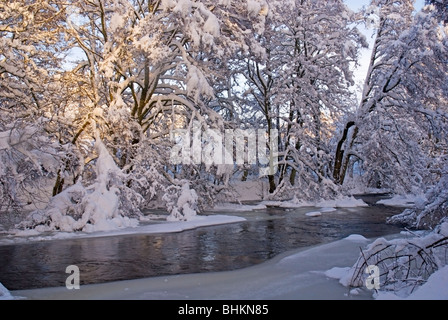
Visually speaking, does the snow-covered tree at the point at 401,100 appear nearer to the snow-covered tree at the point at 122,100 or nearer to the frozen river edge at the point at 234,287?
the snow-covered tree at the point at 122,100

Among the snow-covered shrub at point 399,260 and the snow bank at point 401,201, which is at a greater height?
the snow-covered shrub at point 399,260

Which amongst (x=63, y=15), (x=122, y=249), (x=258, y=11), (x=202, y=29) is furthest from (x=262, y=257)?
(x=63, y=15)

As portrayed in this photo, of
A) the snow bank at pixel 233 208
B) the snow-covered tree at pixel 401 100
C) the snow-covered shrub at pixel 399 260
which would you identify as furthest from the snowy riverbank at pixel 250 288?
the snow-covered tree at pixel 401 100

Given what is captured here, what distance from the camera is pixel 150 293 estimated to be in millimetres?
5754

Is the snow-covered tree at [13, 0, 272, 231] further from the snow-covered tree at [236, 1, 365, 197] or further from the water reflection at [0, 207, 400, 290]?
the snow-covered tree at [236, 1, 365, 197]

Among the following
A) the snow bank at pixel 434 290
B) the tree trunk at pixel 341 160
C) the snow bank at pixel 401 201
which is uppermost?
the tree trunk at pixel 341 160

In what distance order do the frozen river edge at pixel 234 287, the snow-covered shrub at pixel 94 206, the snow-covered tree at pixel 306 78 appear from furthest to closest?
the snow-covered tree at pixel 306 78 < the snow-covered shrub at pixel 94 206 < the frozen river edge at pixel 234 287

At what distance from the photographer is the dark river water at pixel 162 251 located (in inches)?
284

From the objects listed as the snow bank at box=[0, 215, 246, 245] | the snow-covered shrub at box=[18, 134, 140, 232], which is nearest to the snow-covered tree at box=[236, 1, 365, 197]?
the snow bank at box=[0, 215, 246, 245]

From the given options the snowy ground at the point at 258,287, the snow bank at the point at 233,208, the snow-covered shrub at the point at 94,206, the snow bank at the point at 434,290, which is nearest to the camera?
the snow bank at the point at 434,290

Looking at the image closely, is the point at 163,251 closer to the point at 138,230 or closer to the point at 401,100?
the point at 138,230

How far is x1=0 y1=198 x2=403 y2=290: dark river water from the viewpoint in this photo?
722 cm
